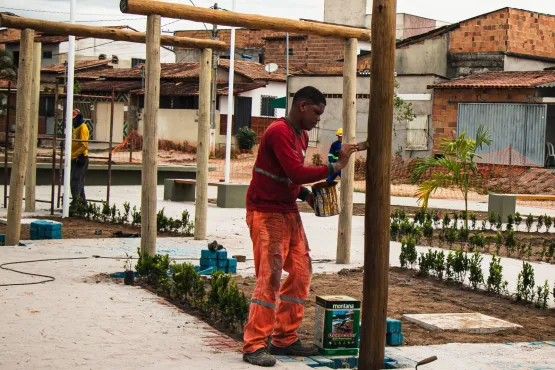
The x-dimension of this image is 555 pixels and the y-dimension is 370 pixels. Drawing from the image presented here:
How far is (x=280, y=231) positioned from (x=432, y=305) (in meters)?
3.11

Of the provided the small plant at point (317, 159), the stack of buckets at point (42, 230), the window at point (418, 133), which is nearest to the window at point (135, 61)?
the small plant at point (317, 159)

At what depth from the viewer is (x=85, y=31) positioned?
1354cm

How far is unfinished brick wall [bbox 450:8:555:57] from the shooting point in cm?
4181

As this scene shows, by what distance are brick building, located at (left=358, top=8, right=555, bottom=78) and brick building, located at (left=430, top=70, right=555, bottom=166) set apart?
4.64m

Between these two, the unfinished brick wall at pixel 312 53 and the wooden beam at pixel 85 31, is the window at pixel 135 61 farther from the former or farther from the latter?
the wooden beam at pixel 85 31

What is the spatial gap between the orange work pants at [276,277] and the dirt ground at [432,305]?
655 millimetres

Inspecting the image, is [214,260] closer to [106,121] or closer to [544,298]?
[544,298]

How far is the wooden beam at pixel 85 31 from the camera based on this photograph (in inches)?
511

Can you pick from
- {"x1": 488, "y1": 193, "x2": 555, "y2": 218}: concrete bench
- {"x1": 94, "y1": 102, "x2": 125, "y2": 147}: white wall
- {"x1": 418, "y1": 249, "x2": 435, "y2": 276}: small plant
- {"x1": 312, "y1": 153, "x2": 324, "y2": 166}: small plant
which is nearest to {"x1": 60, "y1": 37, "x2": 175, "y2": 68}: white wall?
{"x1": 94, "y1": 102, "x2": 125, "y2": 147}: white wall

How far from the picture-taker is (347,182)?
40.4 ft

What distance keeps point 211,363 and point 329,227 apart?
10934mm

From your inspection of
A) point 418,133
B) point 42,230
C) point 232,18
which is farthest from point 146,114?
point 418,133

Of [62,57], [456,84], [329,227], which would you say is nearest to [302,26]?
[329,227]

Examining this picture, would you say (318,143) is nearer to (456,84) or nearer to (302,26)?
(456,84)
